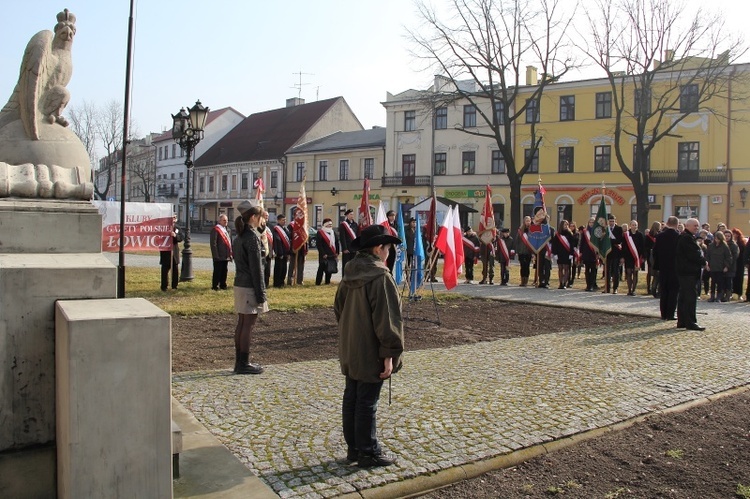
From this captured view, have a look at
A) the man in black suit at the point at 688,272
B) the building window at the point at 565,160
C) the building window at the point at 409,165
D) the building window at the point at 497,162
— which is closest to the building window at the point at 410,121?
the building window at the point at 409,165

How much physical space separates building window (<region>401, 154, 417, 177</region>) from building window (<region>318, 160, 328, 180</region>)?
8.91 metres

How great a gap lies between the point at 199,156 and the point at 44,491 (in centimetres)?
7920

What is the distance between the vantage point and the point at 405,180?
55.2m

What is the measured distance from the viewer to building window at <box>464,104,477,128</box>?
5275cm

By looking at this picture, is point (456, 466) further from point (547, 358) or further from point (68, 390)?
point (547, 358)

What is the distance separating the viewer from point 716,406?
21.2ft

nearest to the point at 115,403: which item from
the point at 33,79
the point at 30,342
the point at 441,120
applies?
the point at 30,342

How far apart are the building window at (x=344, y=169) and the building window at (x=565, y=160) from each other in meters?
18.9

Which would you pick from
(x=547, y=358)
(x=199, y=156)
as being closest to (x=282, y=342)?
(x=547, y=358)

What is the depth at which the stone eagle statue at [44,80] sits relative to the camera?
511 cm

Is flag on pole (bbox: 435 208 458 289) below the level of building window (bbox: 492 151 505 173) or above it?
below

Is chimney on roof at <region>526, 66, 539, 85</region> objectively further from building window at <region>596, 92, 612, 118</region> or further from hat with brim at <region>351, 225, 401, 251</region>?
hat with brim at <region>351, 225, 401, 251</region>

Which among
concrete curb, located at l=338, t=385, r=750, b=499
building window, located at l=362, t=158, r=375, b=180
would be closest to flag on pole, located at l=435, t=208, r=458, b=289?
concrete curb, located at l=338, t=385, r=750, b=499

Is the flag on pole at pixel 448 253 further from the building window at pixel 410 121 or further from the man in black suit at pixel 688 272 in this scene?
the building window at pixel 410 121
